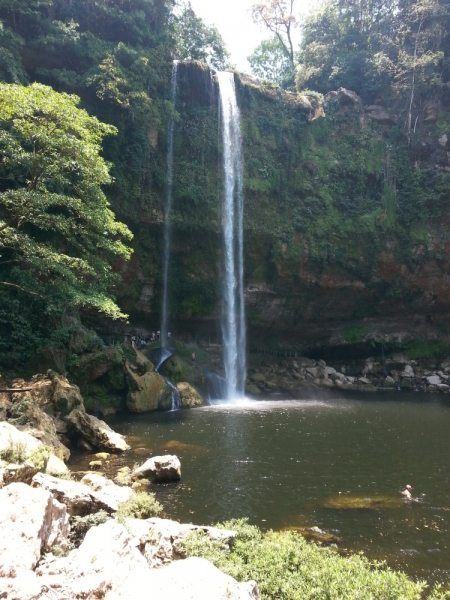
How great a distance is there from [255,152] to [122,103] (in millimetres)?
9641

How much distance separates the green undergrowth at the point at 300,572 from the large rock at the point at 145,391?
42.3 feet

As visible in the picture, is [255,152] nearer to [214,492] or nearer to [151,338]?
[151,338]

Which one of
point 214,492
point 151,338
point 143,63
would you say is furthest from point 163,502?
point 143,63

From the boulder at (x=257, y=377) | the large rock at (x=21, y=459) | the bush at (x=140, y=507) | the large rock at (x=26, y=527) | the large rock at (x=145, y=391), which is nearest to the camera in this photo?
the large rock at (x=26, y=527)

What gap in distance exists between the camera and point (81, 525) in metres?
5.75

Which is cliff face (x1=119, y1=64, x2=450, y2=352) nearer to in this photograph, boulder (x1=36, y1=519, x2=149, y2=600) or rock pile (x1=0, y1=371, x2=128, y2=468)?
rock pile (x1=0, y1=371, x2=128, y2=468)

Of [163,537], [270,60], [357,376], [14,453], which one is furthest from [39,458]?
[270,60]

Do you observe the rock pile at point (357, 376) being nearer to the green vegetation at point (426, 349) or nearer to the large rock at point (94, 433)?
the green vegetation at point (426, 349)

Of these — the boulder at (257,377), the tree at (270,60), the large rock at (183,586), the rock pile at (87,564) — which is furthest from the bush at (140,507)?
the tree at (270,60)

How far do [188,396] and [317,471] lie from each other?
10676 millimetres

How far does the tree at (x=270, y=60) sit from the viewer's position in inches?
1689

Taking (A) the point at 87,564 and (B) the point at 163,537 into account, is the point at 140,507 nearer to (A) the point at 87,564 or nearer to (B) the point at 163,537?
(B) the point at 163,537

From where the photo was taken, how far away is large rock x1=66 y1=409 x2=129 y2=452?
39.6 feet

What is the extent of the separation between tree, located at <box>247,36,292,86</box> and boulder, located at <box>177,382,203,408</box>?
3410 centimetres
